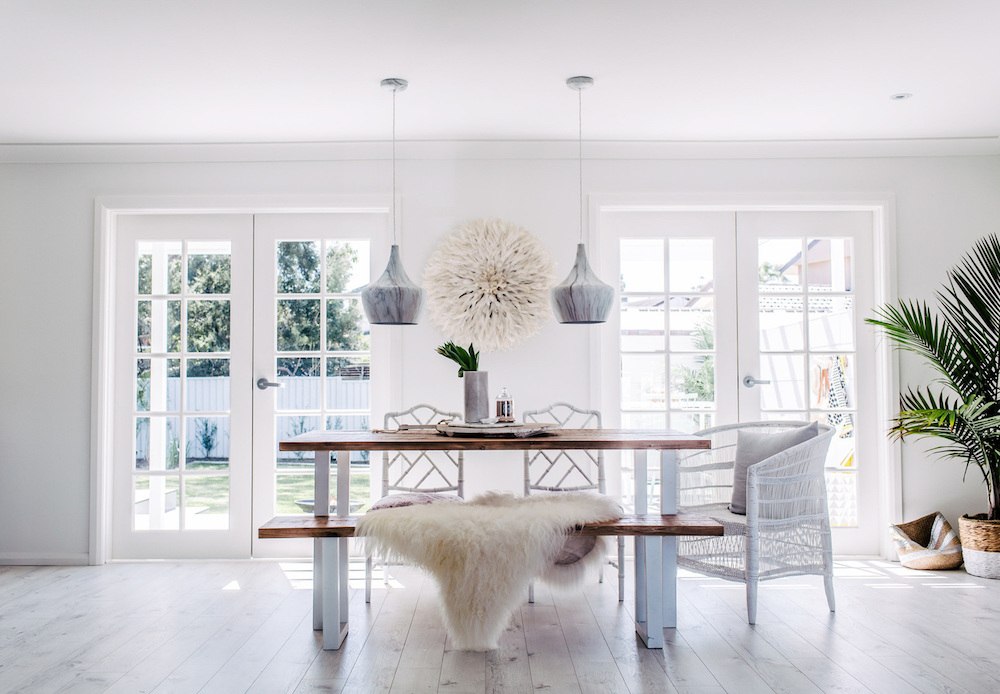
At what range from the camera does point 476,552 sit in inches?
90.4

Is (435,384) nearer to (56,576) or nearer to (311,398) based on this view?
(311,398)

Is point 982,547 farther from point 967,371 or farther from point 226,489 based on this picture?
point 226,489

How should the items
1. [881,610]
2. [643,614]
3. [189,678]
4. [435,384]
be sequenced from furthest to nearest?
[435,384]
[881,610]
[643,614]
[189,678]

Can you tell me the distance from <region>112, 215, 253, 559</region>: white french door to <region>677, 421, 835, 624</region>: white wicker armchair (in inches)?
97.7

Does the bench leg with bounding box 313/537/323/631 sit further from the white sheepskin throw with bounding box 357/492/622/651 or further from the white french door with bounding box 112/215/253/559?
the white french door with bounding box 112/215/253/559

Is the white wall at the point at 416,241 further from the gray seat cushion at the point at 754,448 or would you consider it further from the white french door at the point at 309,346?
the gray seat cushion at the point at 754,448

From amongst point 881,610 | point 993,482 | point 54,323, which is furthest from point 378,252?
point 993,482

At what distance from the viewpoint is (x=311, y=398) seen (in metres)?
3.95

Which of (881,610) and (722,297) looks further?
(722,297)

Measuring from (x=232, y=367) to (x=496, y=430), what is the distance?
1902mm

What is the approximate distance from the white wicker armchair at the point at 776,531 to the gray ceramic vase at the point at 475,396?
0.99 m

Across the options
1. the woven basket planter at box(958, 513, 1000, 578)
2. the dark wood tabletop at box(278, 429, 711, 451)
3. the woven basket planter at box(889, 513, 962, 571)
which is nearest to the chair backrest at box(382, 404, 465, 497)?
the dark wood tabletop at box(278, 429, 711, 451)

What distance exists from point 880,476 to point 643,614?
200cm

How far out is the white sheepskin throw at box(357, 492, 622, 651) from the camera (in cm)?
230
